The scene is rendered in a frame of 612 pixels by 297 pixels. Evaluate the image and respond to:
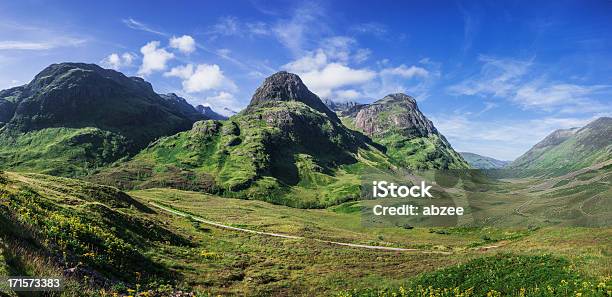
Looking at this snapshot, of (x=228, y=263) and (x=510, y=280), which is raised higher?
(x=510, y=280)

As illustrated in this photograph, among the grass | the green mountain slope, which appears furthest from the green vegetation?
the green mountain slope

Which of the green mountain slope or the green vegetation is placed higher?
the green mountain slope

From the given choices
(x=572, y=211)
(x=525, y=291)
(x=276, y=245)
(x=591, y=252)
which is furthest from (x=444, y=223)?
(x=525, y=291)

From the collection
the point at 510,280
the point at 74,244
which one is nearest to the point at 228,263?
the point at 74,244

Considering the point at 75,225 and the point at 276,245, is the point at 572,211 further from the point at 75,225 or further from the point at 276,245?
the point at 75,225

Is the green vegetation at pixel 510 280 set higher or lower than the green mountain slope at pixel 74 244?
lower

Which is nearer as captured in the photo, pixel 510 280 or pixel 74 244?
pixel 74 244

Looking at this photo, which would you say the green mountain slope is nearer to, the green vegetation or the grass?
the grass

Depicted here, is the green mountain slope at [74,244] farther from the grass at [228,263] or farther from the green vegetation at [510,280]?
the green vegetation at [510,280]

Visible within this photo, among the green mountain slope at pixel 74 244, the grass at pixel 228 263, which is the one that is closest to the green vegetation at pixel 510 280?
the grass at pixel 228 263

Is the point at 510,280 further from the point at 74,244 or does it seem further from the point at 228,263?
the point at 74,244

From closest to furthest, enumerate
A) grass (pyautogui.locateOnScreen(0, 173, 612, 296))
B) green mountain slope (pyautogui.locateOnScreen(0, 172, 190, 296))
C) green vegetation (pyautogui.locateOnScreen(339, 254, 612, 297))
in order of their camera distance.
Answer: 1. green mountain slope (pyautogui.locateOnScreen(0, 172, 190, 296))
2. grass (pyautogui.locateOnScreen(0, 173, 612, 296))
3. green vegetation (pyautogui.locateOnScreen(339, 254, 612, 297))

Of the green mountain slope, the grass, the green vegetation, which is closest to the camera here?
the green mountain slope

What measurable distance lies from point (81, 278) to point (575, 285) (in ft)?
98.4
